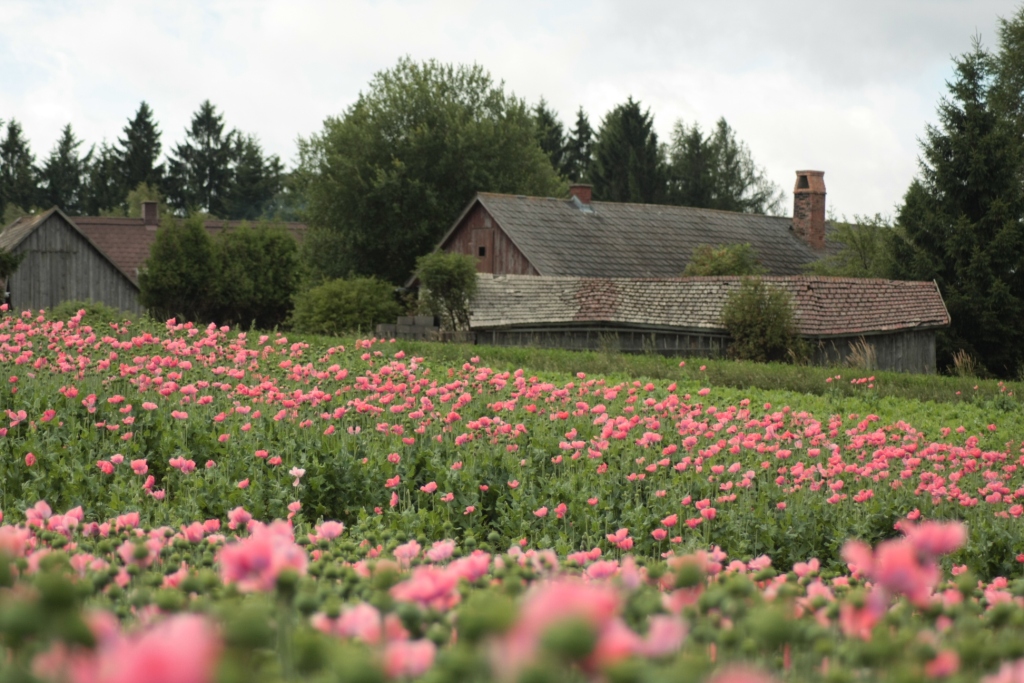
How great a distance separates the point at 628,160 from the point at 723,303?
40.5 metres

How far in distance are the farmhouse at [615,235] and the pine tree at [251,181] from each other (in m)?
37.3

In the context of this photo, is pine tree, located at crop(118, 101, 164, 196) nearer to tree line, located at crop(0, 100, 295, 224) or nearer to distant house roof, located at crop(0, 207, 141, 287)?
tree line, located at crop(0, 100, 295, 224)

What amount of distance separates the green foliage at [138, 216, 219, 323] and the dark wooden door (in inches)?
367

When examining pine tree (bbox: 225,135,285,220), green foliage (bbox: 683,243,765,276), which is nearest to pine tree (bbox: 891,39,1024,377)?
green foliage (bbox: 683,243,765,276)

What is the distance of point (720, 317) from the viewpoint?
82.5ft

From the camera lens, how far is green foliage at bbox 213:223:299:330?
1449 inches

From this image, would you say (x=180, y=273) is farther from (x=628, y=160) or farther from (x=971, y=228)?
(x=628, y=160)

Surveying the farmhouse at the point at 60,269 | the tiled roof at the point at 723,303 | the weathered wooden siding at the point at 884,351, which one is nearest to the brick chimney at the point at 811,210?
the tiled roof at the point at 723,303

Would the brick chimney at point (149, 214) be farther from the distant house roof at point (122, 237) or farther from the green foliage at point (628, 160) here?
the green foliage at point (628, 160)

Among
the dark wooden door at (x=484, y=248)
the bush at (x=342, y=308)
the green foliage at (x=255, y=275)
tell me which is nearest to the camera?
the bush at (x=342, y=308)

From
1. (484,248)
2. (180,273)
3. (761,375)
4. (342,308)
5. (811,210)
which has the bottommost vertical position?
(761,375)

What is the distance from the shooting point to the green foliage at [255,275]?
36812 millimetres

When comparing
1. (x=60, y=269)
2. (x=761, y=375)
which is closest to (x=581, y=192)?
(x=60, y=269)

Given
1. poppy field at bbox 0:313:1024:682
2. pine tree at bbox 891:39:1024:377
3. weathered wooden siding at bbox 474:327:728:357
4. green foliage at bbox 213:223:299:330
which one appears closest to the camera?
poppy field at bbox 0:313:1024:682
